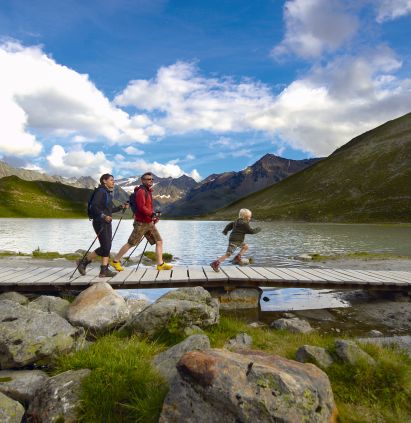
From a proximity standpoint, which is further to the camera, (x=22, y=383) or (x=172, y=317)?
(x=172, y=317)

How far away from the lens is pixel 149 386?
5.62 metres

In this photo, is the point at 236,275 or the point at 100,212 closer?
the point at 100,212

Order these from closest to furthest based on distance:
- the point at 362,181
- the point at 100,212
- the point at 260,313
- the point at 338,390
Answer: the point at 338,390, the point at 100,212, the point at 260,313, the point at 362,181

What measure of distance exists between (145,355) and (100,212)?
288 inches

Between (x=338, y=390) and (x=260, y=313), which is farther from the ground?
(x=338, y=390)

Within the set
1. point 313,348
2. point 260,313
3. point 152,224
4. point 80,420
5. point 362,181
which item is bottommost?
point 260,313

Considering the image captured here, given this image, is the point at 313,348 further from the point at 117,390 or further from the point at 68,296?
the point at 68,296

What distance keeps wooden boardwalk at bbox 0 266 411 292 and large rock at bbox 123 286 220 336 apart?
14.9 feet

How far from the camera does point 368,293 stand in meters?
16.9

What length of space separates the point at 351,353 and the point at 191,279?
328 inches

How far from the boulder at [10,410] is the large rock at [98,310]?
3835 millimetres

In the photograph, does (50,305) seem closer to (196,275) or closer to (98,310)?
(98,310)

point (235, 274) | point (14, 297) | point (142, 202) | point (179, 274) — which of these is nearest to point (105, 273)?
point (179, 274)

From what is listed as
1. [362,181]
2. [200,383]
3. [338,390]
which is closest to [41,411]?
[200,383]
